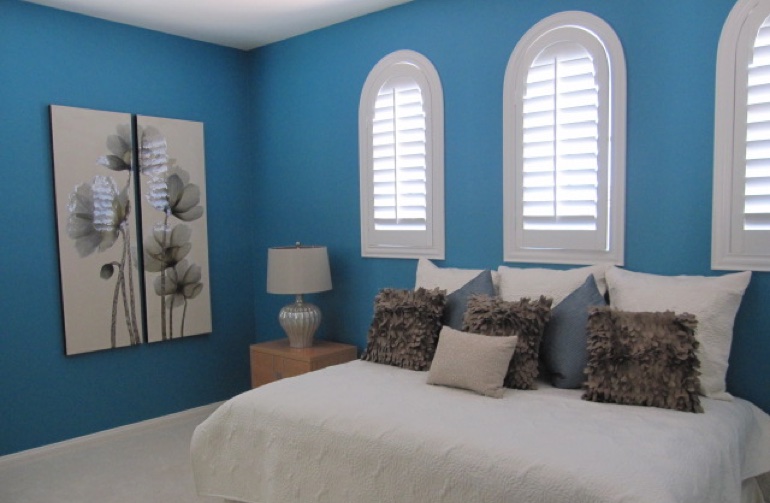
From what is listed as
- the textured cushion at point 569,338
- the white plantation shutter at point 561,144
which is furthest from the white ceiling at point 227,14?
the textured cushion at point 569,338

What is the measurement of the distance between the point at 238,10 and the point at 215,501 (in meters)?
2.71

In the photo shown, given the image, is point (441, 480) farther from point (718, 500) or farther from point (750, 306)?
point (750, 306)

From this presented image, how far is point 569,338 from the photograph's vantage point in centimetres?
261

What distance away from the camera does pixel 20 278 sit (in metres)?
3.41

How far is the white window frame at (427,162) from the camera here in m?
3.46

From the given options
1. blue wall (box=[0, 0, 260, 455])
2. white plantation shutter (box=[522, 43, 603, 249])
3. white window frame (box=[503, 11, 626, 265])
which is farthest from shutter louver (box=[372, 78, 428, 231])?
blue wall (box=[0, 0, 260, 455])

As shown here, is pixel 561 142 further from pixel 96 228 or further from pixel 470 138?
pixel 96 228

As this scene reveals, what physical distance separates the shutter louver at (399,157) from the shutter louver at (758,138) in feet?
5.31

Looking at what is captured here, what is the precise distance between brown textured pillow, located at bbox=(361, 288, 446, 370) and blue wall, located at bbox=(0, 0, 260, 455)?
1.70 m

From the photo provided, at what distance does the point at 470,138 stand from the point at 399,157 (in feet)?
1.58

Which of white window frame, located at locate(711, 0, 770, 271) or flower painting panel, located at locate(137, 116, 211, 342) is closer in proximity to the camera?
white window frame, located at locate(711, 0, 770, 271)

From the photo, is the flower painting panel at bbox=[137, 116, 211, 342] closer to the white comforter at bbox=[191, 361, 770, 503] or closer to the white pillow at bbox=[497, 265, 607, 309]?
the white comforter at bbox=[191, 361, 770, 503]

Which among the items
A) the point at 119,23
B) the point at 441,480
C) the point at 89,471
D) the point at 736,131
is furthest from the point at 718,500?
the point at 119,23

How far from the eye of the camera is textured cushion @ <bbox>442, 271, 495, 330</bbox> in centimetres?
300
